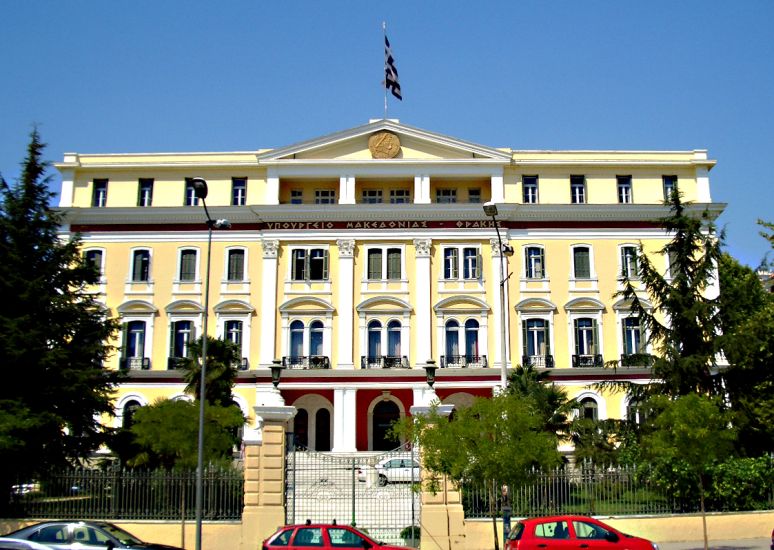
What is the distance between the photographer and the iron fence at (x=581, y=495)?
2102 centimetres

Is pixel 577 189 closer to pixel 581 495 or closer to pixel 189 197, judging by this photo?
pixel 189 197

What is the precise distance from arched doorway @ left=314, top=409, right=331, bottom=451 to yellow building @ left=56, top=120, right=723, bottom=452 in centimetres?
5

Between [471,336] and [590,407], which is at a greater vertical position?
[471,336]

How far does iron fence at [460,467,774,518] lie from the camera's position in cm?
2102

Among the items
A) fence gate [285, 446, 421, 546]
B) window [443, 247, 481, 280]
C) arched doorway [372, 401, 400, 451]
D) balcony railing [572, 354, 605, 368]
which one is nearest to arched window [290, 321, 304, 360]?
arched doorway [372, 401, 400, 451]

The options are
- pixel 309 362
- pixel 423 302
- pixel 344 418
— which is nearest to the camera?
pixel 344 418

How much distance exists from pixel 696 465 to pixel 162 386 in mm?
27164

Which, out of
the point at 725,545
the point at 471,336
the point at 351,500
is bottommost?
the point at 725,545

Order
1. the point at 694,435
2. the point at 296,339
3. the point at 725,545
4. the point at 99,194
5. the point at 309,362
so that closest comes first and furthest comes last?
1. the point at 694,435
2. the point at 725,545
3. the point at 309,362
4. the point at 296,339
5. the point at 99,194

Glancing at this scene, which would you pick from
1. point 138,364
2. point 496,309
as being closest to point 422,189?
point 496,309

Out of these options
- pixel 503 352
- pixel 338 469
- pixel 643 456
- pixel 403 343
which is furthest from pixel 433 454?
pixel 403 343

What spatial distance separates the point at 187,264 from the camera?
137 feet

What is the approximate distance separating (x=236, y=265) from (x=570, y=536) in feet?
89.8

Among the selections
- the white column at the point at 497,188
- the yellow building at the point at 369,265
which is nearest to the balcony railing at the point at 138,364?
the yellow building at the point at 369,265
